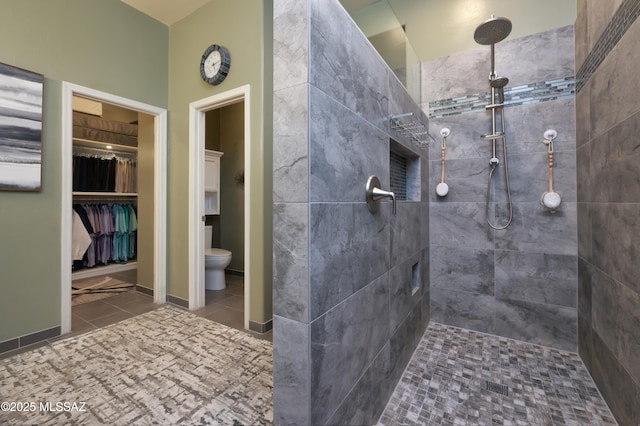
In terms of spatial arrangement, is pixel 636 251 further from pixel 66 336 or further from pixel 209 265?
pixel 66 336

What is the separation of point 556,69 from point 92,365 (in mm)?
3734

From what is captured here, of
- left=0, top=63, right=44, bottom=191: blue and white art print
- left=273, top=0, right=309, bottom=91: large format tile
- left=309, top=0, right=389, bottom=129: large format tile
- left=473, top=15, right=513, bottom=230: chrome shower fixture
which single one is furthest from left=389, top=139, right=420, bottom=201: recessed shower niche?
left=0, top=63, right=44, bottom=191: blue and white art print

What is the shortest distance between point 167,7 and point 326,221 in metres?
2.94

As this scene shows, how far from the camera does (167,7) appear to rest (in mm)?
2604

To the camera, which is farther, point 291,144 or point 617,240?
point 617,240

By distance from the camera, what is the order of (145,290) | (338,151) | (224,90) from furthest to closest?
(145,290)
(224,90)
(338,151)

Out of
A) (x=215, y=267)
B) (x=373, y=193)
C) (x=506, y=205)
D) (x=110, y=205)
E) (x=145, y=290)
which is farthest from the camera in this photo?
(x=110, y=205)

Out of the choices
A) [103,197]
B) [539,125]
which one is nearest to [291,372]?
[539,125]

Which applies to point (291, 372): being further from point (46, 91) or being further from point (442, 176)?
point (46, 91)

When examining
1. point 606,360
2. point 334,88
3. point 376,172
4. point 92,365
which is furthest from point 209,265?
point 606,360

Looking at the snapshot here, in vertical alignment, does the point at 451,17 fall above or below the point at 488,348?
above

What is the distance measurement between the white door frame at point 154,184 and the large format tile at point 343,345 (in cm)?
233

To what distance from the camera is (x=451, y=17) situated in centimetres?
244

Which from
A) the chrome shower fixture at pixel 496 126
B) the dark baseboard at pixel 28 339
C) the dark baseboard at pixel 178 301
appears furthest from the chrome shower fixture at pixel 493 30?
the dark baseboard at pixel 28 339
